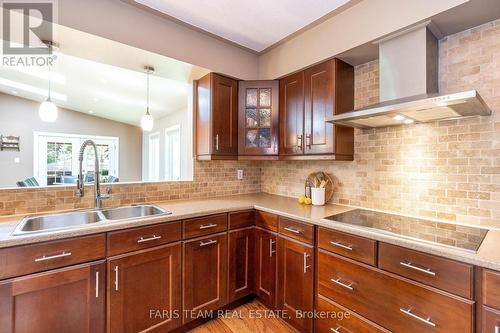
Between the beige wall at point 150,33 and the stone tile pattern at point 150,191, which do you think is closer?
the beige wall at point 150,33

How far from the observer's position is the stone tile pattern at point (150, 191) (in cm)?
169

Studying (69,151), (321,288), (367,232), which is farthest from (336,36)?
(69,151)

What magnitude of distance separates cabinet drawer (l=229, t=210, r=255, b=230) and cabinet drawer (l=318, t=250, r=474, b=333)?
0.71m

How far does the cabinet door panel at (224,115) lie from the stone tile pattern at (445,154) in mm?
1171

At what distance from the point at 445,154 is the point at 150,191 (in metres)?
2.40

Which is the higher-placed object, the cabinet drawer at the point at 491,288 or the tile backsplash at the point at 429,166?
the tile backsplash at the point at 429,166

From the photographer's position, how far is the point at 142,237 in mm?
1548

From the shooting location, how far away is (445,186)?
1.56m

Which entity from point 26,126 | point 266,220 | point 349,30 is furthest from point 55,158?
point 349,30

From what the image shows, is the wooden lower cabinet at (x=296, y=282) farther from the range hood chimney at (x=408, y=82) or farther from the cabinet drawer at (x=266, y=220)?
the range hood chimney at (x=408, y=82)

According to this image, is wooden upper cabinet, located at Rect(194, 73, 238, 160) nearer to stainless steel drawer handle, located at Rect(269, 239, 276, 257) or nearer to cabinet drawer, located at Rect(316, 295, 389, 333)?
stainless steel drawer handle, located at Rect(269, 239, 276, 257)

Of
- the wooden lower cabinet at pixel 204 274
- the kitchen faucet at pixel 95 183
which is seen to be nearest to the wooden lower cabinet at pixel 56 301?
the wooden lower cabinet at pixel 204 274

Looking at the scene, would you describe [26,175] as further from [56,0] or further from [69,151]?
[56,0]

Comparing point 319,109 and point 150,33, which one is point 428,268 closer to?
point 319,109
